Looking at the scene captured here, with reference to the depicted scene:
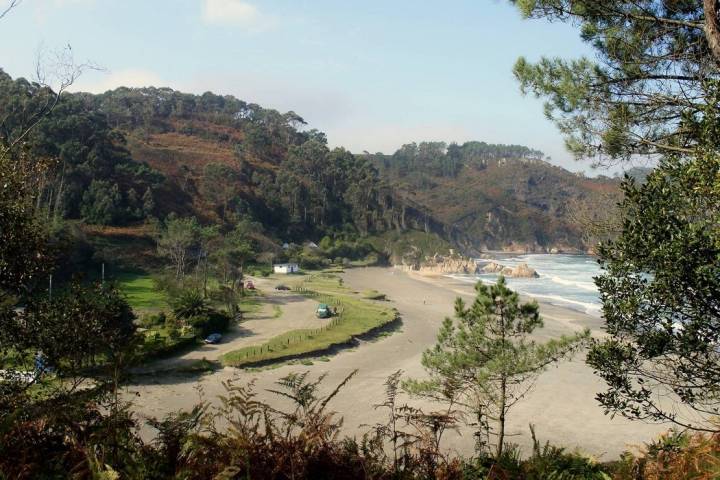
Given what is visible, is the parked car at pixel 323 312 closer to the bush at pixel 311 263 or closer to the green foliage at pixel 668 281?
the green foliage at pixel 668 281

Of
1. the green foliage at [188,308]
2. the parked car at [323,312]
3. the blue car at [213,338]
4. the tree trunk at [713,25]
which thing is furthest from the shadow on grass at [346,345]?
the tree trunk at [713,25]

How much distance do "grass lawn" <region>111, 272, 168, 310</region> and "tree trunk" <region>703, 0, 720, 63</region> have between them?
34.3 metres

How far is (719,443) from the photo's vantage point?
6.02 m

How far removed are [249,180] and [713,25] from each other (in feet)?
341

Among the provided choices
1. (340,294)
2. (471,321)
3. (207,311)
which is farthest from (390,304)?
(471,321)

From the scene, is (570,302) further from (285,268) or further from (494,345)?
(494,345)

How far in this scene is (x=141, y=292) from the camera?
44156 millimetres

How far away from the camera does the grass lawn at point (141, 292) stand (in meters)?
A: 38.7

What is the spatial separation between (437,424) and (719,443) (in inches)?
145

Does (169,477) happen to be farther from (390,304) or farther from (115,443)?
(390,304)

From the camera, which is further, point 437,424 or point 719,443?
point 719,443

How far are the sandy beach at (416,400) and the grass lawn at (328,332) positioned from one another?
123 cm

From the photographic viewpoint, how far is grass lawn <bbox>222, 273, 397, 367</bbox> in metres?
28.2

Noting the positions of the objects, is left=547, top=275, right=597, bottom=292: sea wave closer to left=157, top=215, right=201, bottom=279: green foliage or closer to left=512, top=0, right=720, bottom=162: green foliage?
left=157, top=215, right=201, bottom=279: green foliage
